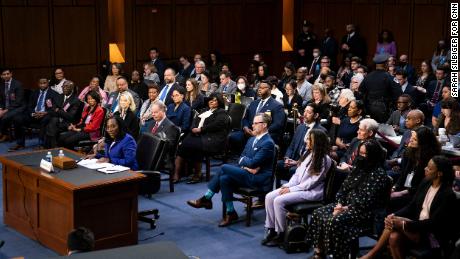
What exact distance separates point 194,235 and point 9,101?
6054 mm

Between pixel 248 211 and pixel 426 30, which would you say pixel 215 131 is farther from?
pixel 426 30

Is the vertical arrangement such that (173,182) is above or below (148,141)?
below

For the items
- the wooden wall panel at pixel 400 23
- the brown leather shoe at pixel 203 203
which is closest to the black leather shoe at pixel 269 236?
the brown leather shoe at pixel 203 203

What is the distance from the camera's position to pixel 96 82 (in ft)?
38.6

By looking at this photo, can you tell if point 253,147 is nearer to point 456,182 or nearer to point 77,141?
point 456,182

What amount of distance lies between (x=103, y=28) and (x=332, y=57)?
212 inches

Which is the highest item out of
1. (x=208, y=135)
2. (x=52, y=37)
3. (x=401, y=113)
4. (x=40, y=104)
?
(x=52, y=37)

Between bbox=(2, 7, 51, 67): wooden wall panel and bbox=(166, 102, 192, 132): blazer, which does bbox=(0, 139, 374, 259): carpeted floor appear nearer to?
bbox=(166, 102, 192, 132): blazer

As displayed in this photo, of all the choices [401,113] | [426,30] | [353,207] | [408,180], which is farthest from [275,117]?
[426,30]

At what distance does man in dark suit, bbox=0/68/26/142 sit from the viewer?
12.0m

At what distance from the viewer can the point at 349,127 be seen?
8.52 metres

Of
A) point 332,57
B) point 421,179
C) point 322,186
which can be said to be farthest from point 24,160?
point 332,57

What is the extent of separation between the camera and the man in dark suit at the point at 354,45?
16.2 metres

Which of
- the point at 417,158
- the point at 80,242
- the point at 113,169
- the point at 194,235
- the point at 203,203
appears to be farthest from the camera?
the point at 203,203
